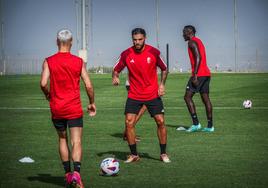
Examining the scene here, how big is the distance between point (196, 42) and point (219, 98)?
14.5m

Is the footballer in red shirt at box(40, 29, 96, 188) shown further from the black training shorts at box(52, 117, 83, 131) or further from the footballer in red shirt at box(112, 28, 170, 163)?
the footballer in red shirt at box(112, 28, 170, 163)

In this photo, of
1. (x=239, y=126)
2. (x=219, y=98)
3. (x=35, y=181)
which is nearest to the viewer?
(x=35, y=181)

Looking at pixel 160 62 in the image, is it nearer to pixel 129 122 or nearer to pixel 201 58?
pixel 129 122

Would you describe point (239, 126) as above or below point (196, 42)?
below

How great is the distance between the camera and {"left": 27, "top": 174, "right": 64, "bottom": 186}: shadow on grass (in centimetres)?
873

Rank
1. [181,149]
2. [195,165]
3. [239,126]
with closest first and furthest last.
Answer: [195,165], [181,149], [239,126]

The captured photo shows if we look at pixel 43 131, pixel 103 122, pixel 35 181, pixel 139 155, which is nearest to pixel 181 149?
pixel 139 155

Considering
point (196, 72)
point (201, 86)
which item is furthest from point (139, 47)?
point (201, 86)

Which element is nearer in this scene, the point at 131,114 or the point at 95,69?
the point at 131,114

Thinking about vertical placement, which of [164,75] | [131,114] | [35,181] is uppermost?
[164,75]

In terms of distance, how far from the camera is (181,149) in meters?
11.8

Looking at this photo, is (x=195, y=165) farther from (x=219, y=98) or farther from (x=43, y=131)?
(x=219, y=98)

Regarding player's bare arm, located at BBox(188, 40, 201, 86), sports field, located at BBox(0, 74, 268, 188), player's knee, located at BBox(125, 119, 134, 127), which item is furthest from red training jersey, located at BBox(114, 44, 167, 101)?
player's bare arm, located at BBox(188, 40, 201, 86)

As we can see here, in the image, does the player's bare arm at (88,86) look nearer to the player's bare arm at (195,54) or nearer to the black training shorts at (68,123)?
the black training shorts at (68,123)
